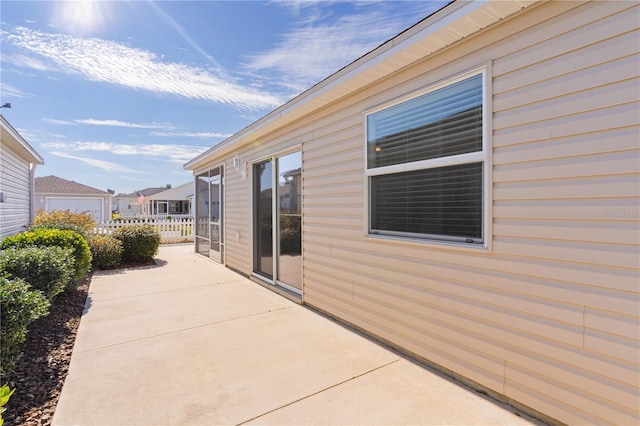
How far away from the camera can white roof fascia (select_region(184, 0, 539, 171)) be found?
204 cm

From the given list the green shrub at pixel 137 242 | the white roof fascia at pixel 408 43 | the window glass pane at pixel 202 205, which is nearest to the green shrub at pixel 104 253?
the green shrub at pixel 137 242

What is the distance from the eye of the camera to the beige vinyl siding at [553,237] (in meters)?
1.64

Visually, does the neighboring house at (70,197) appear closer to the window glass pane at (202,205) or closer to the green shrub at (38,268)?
the window glass pane at (202,205)

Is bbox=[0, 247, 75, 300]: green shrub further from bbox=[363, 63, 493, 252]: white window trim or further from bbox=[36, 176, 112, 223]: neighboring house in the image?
bbox=[36, 176, 112, 223]: neighboring house

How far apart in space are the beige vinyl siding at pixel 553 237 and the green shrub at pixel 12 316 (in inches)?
128

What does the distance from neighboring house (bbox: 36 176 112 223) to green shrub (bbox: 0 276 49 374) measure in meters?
20.9

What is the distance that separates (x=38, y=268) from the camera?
3.59 m

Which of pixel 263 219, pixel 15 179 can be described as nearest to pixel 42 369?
pixel 263 219

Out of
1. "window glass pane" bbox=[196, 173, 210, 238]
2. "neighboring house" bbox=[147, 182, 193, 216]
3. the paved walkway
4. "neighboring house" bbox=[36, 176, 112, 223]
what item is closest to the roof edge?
"window glass pane" bbox=[196, 173, 210, 238]

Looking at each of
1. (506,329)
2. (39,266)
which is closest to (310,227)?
(506,329)

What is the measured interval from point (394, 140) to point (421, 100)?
0.44m

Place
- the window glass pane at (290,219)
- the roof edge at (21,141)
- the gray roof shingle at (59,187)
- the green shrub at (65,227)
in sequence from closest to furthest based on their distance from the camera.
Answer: the window glass pane at (290,219) → the roof edge at (21,141) → the green shrub at (65,227) → the gray roof shingle at (59,187)

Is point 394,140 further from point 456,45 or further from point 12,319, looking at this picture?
point 12,319

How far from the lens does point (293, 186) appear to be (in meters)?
4.78
